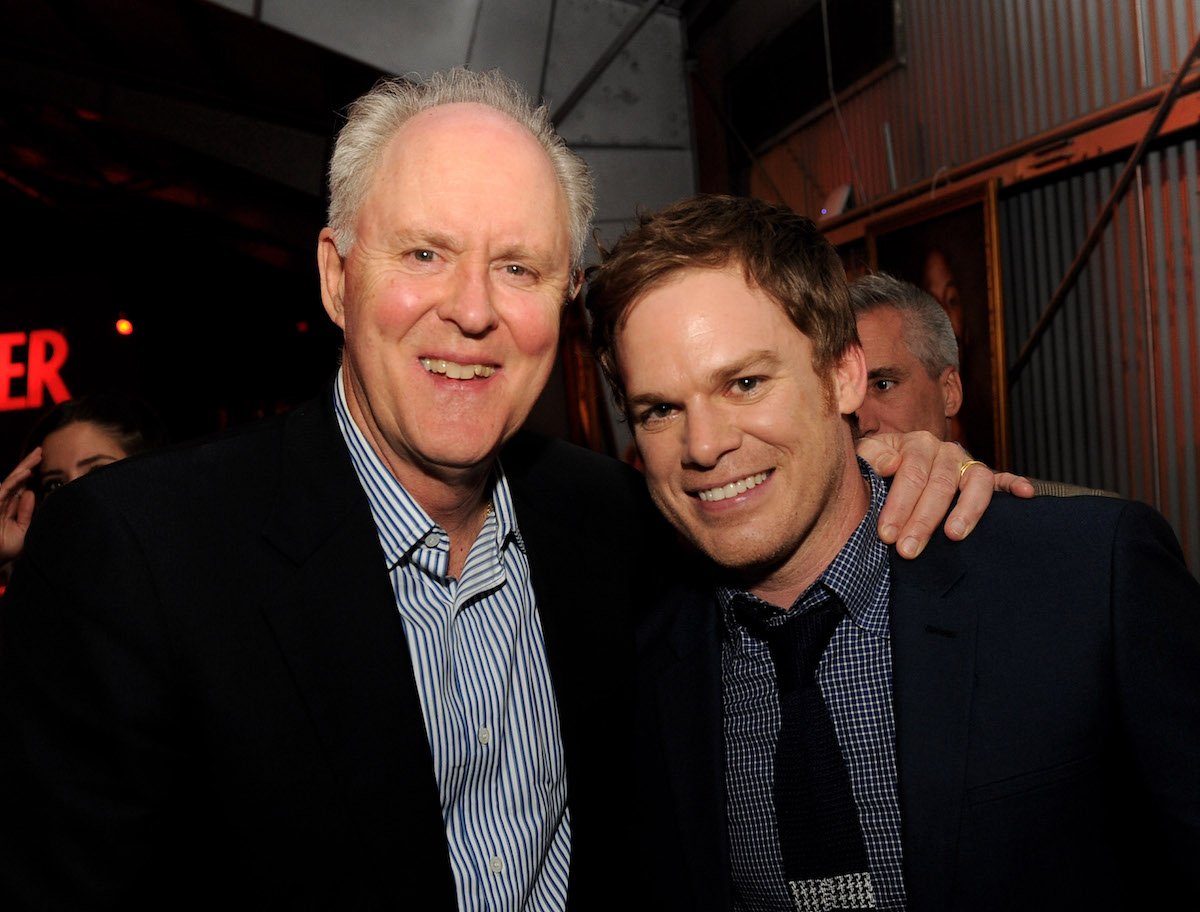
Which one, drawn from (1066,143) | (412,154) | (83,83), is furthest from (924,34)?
(83,83)

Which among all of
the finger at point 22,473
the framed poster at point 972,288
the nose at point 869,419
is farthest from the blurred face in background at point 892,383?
the finger at point 22,473

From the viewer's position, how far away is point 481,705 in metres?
1.66

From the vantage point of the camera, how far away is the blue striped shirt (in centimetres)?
160

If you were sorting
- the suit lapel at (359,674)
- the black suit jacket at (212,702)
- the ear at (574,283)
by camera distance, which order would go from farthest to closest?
the ear at (574,283) → the suit lapel at (359,674) → the black suit jacket at (212,702)

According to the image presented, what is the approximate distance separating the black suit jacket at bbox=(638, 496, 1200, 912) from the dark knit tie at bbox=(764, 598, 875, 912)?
10 centimetres

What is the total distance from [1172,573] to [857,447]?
68 centimetres

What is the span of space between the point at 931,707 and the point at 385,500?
1.02 metres

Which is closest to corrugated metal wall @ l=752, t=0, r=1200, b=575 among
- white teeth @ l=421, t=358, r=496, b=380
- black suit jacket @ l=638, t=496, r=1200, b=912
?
black suit jacket @ l=638, t=496, r=1200, b=912

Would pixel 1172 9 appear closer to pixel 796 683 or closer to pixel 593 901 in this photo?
pixel 796 683

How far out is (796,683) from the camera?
1.64 meters

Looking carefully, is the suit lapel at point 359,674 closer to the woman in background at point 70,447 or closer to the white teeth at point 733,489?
the white teeth at point 733,489

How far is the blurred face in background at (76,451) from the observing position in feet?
10.3

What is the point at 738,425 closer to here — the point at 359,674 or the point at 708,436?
the point at 708,436

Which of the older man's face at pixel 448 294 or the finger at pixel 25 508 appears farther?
the finger at pixel 25 508
